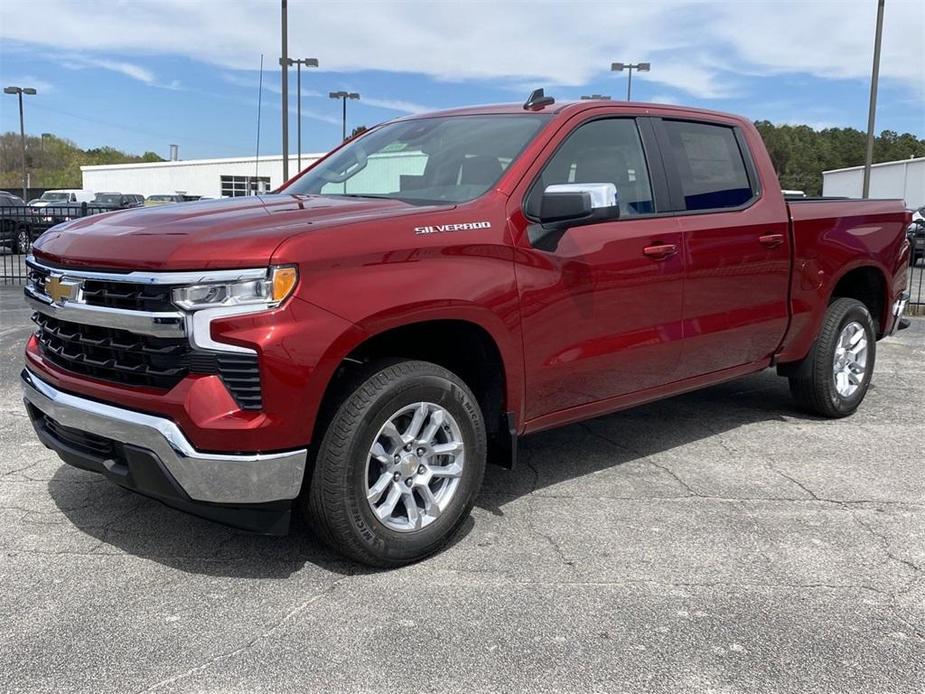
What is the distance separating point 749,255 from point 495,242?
193cm

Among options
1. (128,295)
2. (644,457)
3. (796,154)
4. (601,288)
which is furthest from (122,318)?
(796,154)

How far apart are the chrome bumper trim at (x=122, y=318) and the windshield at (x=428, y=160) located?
1350 millimetres

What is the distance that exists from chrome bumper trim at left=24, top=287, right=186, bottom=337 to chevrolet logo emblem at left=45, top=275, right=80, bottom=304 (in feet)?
0.08

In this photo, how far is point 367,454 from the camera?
3.34m

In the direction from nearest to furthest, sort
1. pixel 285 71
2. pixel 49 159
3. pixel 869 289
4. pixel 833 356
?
pixel 833 356
pixel 869 289
pixel 285 71
pixel 49 159

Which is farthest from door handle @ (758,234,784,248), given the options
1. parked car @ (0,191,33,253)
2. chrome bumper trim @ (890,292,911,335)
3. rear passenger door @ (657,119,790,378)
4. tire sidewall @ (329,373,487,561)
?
parked car @ (0,191,33,253)

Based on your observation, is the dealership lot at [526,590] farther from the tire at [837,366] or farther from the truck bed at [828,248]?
the truck bed at [828,248]

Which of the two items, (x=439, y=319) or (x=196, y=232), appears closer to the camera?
(x=196, y=232)

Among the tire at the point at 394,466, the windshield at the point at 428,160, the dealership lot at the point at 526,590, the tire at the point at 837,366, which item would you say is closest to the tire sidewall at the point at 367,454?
the tire at the point at 394,466

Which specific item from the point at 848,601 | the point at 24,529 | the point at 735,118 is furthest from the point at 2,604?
the point at 735,118

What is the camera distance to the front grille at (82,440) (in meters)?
3.32

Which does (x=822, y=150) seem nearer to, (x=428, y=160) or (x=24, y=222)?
(x=24, y=222)

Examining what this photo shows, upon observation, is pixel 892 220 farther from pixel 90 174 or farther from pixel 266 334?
pixel 90 174

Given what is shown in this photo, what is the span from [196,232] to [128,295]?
334 mm
